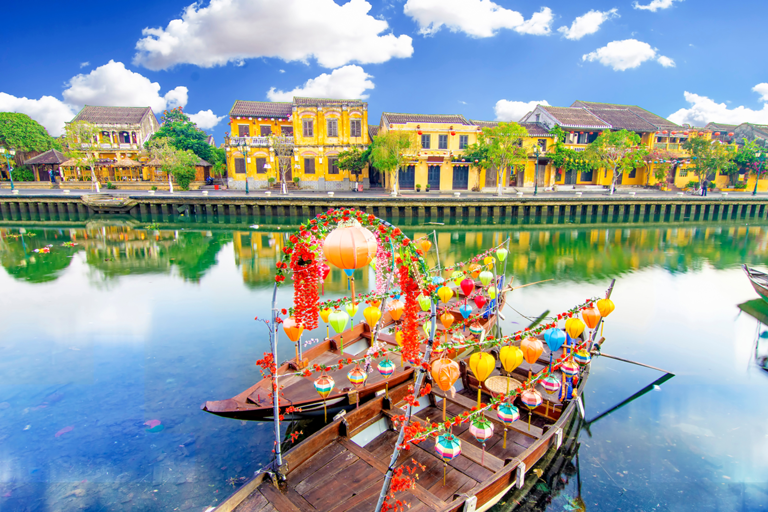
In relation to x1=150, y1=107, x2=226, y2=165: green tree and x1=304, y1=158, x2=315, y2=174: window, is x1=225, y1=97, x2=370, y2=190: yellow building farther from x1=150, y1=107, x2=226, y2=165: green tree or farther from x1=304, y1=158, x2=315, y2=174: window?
x1=150, y1=107, x2=226, y2=165: green tree

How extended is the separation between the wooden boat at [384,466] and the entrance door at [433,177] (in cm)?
3223

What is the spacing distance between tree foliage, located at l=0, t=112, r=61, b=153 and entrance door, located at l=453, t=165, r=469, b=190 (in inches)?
1595

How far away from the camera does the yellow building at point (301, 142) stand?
37344mm

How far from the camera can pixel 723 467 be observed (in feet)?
22.9

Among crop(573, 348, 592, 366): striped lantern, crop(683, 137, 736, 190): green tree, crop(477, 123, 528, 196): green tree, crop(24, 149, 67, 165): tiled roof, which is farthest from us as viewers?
crop(24, 149, 67, 165): tiled roof

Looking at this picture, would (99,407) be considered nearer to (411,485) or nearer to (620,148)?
(411,485)

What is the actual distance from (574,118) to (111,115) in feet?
161

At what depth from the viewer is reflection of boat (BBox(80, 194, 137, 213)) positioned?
32.3 metres

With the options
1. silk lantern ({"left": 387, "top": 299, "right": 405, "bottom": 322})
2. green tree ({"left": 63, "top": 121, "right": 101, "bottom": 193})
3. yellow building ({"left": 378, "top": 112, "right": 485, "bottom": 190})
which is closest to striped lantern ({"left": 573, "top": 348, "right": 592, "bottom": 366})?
silk lantern ({"left": 387, "top": 299, "right": 405, "bottom": 322})

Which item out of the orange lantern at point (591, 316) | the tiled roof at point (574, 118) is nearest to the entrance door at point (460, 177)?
the tiled roof at point (574, 118)

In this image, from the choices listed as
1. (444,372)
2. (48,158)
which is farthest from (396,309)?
(48,158)

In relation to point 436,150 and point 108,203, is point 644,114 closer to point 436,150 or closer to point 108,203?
point 436,150

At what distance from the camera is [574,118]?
40.6 m

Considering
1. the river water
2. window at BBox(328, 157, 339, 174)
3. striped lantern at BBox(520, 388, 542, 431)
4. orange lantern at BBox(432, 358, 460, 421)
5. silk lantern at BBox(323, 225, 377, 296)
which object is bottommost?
the river water
